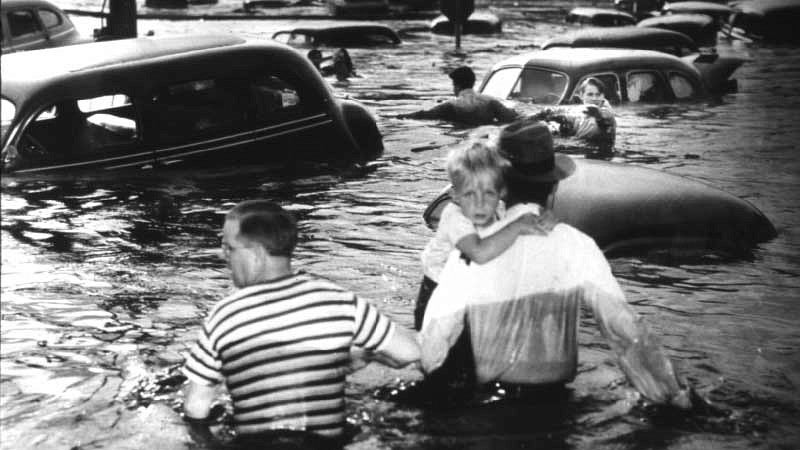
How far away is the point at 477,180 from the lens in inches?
180

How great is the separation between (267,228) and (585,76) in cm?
1061

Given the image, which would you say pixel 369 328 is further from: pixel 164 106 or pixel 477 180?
pixel 164 106

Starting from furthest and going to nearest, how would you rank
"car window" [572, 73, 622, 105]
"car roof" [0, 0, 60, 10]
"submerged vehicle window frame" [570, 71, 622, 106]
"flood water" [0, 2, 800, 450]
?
"car roof" [0, 0, 60, 10] → "car window" [572, 73, 622, 105] → "submerged vehicle window frame" [570, 71, 622, 106] → "flood water" [0, 2, 800, 450]

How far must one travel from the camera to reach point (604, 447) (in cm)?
510

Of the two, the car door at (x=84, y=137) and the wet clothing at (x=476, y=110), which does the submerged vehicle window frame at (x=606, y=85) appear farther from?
the car door at (x=84, y=137)

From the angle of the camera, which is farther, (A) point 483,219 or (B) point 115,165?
(B) point 115,165

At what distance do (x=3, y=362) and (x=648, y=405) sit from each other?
11.9 feet

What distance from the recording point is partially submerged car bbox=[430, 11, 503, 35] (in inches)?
1307

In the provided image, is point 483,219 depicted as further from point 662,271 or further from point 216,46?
point 216,46

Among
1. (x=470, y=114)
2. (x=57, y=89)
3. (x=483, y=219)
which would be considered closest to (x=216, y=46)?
(x=57, y=89)

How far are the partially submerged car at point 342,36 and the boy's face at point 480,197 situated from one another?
70.1 feet

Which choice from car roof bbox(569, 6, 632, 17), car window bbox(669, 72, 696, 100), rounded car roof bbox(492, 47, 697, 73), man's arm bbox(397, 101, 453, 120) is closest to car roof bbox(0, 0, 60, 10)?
man's arm bbox(397, 101, 453, 120)

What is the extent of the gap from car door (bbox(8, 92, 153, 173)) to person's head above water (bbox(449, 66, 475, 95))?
4835mm

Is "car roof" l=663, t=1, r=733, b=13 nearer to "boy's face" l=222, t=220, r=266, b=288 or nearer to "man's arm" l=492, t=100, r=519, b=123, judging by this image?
"man's arm" l=492, t=100, r=519, b=123
